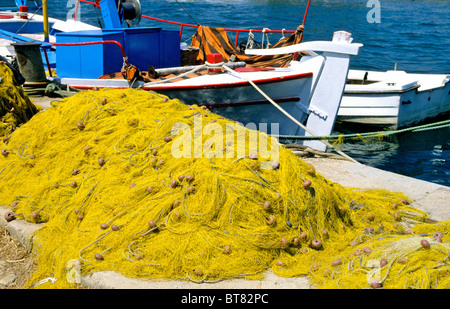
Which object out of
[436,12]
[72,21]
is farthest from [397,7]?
[72,21]

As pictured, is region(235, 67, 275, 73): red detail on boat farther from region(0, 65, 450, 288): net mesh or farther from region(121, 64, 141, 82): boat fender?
region(0, 65, 450, 288): net mesh

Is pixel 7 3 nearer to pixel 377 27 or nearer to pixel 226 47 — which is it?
pixel 377 27

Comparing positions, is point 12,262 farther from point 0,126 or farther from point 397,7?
point 397,7

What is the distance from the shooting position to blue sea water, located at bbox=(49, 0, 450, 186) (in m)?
11.1

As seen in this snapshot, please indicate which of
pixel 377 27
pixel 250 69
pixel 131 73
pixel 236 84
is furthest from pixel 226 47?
pixel 377 27

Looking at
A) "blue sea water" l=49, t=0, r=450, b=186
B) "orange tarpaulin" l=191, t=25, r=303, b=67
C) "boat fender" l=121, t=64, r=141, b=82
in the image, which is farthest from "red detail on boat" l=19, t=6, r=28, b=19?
"boat fender" l=121, t=64, r=141, b=82

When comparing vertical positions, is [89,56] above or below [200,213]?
above

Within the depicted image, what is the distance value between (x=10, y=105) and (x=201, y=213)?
159 inches

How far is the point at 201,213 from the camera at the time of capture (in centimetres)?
371

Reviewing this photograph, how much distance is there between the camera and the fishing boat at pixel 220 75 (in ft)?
26.6

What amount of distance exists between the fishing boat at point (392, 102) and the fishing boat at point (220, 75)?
3.33 meters
